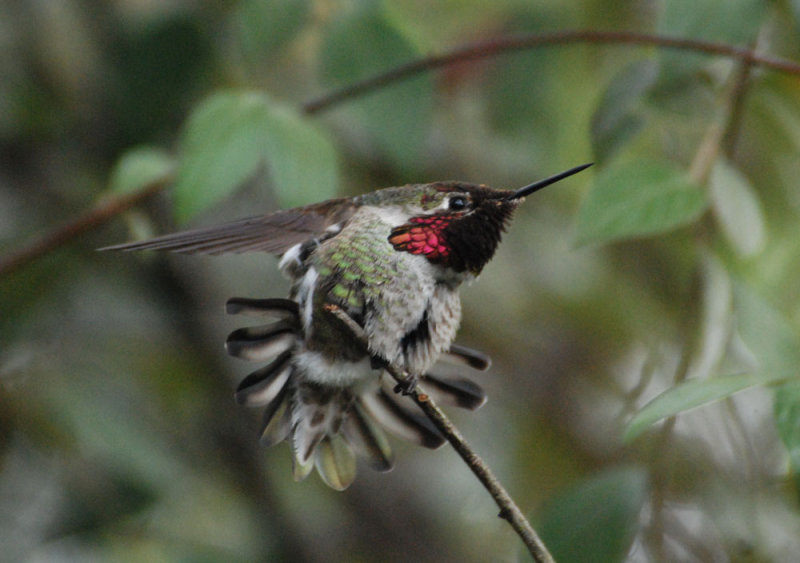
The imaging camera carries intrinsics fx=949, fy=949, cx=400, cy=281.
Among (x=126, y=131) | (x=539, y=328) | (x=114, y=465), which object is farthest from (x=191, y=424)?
(x=539, y=328)

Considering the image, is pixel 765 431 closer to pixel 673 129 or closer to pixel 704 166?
pixel 704 166

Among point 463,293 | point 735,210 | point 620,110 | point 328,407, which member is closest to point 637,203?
point 620,110

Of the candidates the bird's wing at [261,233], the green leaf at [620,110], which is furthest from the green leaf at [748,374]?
the bird's wing at [261,233]

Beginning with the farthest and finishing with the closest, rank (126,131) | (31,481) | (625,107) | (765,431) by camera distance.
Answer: (126,131) → (31,481) → (765,431) → (625,107)

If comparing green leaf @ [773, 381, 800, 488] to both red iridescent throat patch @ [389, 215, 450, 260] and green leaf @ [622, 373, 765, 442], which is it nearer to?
green leaf @ [622, 373, 765, 442]

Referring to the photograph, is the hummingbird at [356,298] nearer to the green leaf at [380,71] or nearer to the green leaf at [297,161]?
the green leaf at [297,161]

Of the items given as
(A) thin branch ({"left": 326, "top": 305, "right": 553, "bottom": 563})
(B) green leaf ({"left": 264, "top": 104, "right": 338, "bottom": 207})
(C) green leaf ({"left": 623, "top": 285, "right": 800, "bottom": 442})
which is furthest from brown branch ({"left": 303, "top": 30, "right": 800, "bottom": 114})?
(A) thin branch ({"left": 326, "top": 305, "right": 553, "bottom": 563})

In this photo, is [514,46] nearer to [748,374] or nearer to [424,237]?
[424,237]
